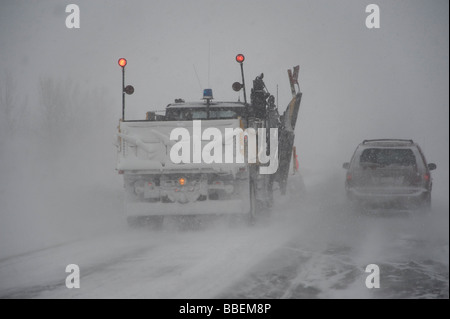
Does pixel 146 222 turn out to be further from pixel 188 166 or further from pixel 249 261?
pixel 249 261

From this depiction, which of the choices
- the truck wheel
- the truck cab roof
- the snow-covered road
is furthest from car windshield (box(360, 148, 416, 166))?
the truck wheel

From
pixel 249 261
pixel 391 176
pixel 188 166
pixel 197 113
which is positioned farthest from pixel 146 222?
pixel 391 176

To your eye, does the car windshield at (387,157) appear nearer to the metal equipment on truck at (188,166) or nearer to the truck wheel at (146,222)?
the metal equipment on truck at (188,166)

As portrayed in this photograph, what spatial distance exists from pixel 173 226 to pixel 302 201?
590 centimetres

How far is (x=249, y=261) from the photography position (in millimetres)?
7434

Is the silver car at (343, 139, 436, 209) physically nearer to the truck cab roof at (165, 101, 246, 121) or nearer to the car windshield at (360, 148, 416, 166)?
the car windshield at (360, 148, 416, 166)

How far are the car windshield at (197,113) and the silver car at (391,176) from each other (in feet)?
9.09

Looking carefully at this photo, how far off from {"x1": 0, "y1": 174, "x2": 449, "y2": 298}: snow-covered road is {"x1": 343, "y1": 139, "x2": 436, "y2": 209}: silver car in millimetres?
457

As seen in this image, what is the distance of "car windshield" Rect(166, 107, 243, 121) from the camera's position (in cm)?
1235

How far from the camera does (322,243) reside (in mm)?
9047

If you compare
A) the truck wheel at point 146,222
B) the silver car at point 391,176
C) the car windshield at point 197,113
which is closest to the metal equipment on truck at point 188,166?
the truck wheel at point 146,222
